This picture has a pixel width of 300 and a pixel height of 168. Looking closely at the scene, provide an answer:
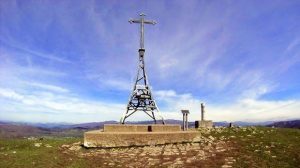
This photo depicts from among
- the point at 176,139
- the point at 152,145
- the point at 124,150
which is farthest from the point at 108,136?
the point at 176,139

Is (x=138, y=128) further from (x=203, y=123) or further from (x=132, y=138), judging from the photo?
(x=203, y=123)

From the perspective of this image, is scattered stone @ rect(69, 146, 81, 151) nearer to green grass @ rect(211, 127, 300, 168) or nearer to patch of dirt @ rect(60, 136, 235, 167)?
patch of dirt @ rect(60, 136, 235, 167)

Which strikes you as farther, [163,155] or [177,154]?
[177,154]

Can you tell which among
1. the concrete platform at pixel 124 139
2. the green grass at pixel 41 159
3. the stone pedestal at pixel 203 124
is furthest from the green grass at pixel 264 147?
the green grass at pixel 41 159

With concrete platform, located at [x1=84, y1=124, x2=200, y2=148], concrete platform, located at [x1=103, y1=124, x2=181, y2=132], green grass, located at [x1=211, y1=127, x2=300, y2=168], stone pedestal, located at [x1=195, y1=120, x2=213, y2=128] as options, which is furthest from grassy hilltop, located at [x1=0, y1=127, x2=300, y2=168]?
stone pedestal, located at [x1=195, y1=120, x2=213, y2=128]

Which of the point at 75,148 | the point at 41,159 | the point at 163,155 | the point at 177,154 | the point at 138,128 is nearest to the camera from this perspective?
the point at 41,159

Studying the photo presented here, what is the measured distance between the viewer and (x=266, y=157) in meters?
18.8

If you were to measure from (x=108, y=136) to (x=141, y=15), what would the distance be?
43.7ft

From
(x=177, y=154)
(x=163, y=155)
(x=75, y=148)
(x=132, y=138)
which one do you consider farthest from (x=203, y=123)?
(x=75, y=148)

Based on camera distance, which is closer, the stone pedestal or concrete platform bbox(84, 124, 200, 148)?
concrete platform bbox(84, 124, 200, 148)

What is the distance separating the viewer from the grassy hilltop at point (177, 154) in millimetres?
17984

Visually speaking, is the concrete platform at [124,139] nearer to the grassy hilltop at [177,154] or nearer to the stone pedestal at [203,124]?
the grassy hilltop at [177,154]

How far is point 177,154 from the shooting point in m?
20.8

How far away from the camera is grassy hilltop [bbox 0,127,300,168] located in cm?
1798
